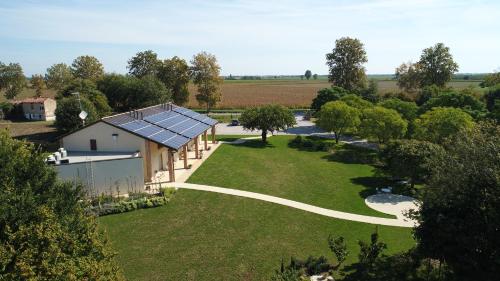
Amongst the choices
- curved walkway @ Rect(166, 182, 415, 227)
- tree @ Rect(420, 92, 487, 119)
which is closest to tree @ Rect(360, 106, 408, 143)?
tree @ Rect(420, 92, 487, 119)

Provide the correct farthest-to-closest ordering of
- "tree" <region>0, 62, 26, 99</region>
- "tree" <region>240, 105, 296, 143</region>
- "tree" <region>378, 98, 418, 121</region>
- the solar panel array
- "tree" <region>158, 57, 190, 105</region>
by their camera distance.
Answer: "tree" <region>0, 62, 26, 99</region>, "tree" <region>158, 57, 190, 105</region>, "tree" <region>378, 98, 418, 121</region>, "tree" <region>240, 105, 296, 143</region>, the solar panel array

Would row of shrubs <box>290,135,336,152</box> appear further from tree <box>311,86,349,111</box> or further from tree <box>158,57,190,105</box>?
A: tree <box>158,57,190,105</box>

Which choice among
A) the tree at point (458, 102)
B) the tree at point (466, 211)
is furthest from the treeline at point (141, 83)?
the tree at point (466, 211)

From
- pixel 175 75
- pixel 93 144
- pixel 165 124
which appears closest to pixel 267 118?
pixel 165 124

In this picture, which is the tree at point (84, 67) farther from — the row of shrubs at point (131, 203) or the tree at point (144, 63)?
the row of shrubs at point (131, 203)

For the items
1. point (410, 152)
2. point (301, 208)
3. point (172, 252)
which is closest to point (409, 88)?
point (410, 152)

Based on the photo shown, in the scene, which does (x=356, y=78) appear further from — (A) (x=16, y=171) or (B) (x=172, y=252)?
(A) (x=16, y=171)
